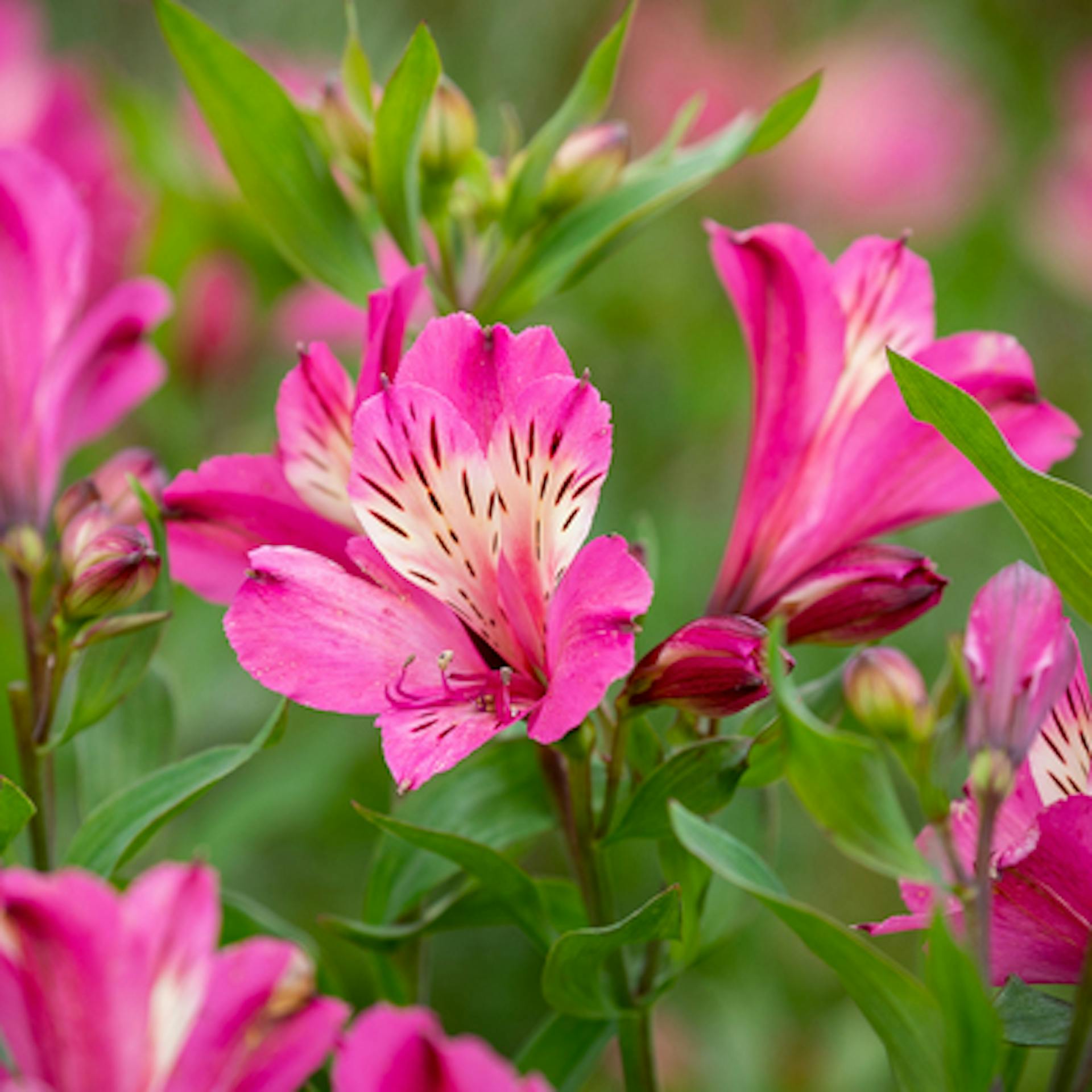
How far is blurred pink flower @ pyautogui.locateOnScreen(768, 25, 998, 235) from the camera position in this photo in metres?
2.01

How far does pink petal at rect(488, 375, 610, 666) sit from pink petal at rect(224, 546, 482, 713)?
0.05 meters

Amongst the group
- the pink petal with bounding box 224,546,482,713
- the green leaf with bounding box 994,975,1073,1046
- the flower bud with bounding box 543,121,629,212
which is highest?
the flower bud with bounding box 543,121,629,212

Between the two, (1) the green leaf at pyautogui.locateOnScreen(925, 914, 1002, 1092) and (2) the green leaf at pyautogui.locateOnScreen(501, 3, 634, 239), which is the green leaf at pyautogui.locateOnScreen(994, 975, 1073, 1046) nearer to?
(1) the green leaf at pyautogui.locateOnScreen(925, 914, 1002, 1092)

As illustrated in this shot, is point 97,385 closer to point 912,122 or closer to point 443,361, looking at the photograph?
point 443,361

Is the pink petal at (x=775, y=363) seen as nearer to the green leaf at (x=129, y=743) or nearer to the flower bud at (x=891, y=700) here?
the flower bud at (x=891, y=700)

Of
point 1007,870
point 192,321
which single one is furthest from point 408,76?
point 192,321

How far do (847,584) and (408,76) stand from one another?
0.98 feet

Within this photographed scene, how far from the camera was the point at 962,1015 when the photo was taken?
440 millimetres

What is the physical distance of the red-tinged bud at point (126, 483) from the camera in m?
0.66

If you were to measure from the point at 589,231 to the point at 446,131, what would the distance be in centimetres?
8

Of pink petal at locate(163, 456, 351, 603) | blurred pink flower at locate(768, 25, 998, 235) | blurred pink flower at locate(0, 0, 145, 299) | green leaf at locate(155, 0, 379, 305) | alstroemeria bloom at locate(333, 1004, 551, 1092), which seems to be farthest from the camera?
blurred pink flower at locate(768, 25, 998, 235)

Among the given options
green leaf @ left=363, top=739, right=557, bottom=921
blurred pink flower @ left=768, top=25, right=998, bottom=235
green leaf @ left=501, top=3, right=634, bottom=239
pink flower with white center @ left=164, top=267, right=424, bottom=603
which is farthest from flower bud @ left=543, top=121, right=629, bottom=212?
blurred pink flower @ left=768, top=25, right=998, bottom=235

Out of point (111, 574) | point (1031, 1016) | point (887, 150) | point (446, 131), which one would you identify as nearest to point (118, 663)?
point (111, 574)

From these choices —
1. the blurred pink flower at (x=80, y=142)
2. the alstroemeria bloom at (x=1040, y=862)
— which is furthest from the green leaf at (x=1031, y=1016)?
the blurred pink flower at (x=80, y=142)
